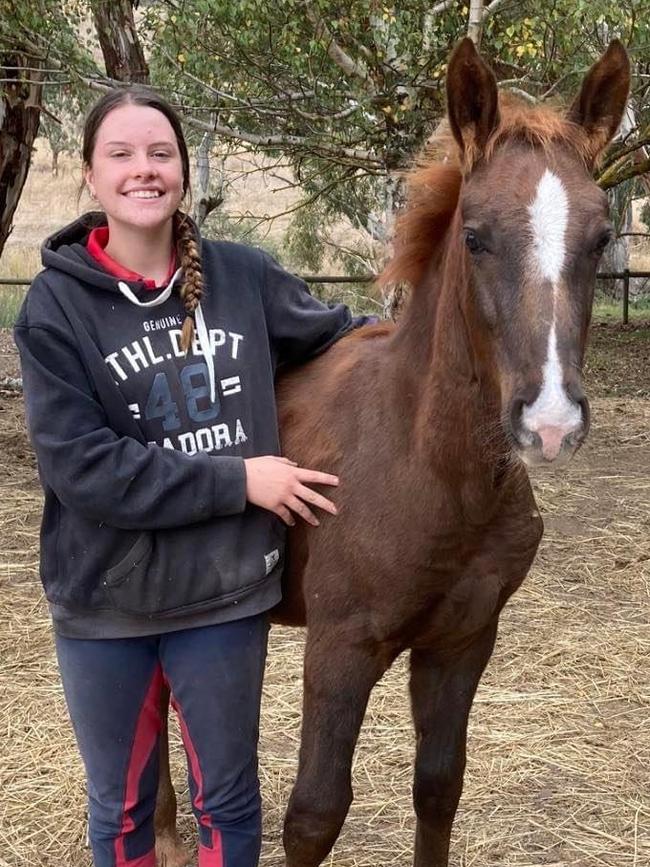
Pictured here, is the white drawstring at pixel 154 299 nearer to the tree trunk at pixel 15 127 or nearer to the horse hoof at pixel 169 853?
the horse hoof at pixel 169 853

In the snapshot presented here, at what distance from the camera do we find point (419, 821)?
2.80 meters

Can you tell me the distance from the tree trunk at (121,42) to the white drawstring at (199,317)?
593cm

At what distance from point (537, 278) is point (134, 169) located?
91 cm

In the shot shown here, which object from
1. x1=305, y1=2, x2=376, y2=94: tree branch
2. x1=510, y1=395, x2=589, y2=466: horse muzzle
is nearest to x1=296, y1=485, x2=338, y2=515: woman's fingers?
x1=510, y1=395, x2=589, y2=466: horse muzzle

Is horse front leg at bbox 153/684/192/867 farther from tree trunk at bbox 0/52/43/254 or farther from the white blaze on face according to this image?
tree trunk at bbox 0/52/43/254

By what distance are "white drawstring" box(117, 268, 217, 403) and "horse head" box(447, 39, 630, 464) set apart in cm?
57

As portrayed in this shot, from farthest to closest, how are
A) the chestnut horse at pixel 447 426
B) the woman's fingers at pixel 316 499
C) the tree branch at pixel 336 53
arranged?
the tree branch at pixel 336 53 → the woman's fingers at pixel 316 499 → the chestnut horse at pixel 447 426

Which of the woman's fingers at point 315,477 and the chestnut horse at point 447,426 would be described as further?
the woman's fingers at point 315,477

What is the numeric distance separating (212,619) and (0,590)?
3.21 metres

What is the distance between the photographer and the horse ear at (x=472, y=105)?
2115 mm

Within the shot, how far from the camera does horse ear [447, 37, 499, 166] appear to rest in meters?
2.12

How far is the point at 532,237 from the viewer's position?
194cm

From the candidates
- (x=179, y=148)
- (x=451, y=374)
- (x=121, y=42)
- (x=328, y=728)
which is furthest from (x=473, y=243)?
(x=121, y=42)

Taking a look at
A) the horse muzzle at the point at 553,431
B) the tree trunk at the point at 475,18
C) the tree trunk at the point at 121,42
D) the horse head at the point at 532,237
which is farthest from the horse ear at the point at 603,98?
the tree trunk at the point at 121,42
